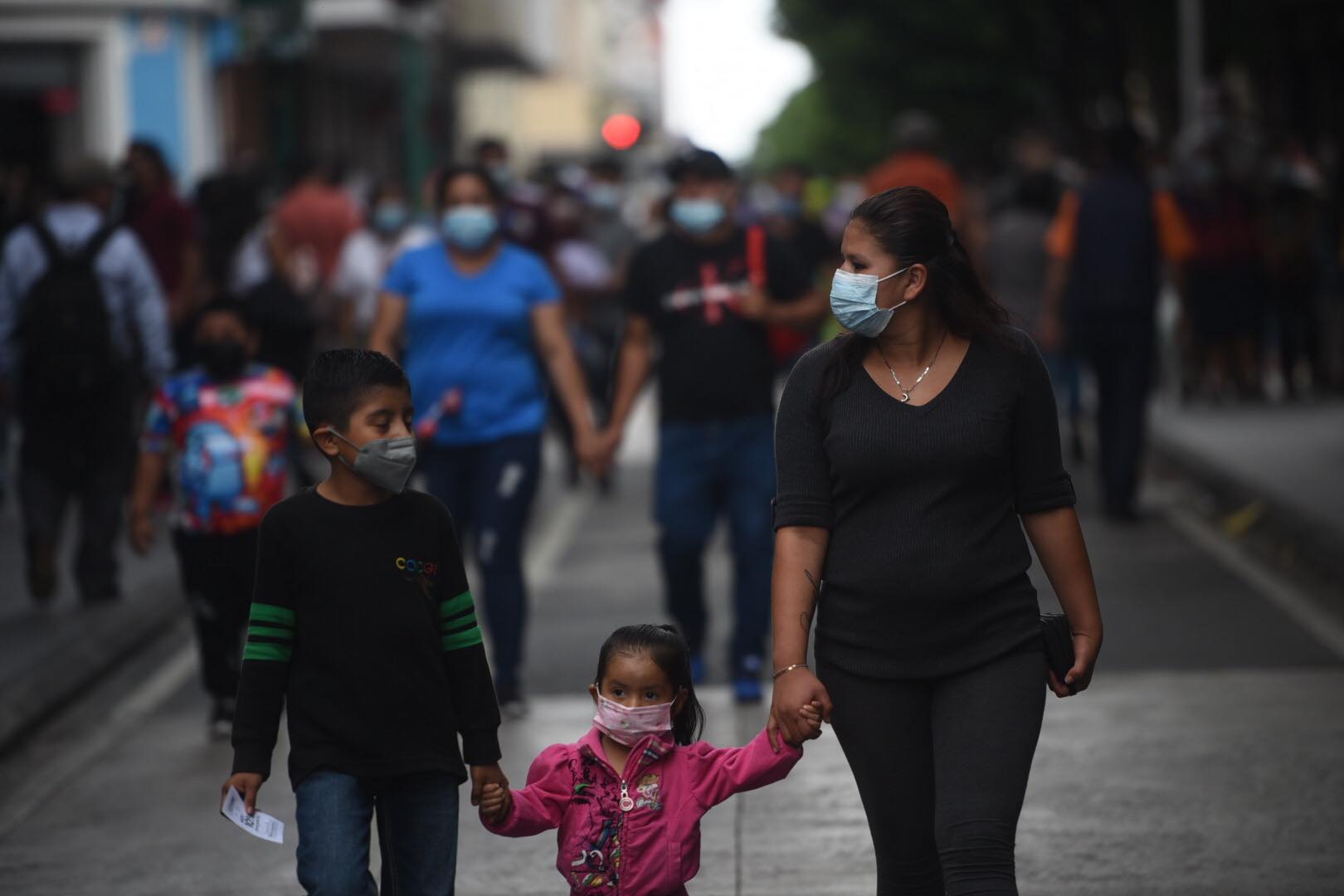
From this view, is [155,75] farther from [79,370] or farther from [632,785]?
[632,785]

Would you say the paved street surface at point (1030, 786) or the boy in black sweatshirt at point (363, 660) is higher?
the boy in black sweatshirt at point (363, 660)

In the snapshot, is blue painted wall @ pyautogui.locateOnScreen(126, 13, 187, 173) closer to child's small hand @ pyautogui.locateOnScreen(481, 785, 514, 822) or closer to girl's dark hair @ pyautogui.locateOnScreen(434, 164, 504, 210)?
girl's dark hair @ pyautogui.locateOnScreen(434, 164, 504, 210)

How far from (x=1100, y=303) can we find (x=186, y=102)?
1743cm

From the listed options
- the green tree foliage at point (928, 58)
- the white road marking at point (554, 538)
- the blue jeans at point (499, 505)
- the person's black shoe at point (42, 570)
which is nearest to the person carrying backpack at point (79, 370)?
the person's black shoe at point (42, 570)

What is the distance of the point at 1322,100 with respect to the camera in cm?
2912

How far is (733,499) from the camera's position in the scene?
8.18 m

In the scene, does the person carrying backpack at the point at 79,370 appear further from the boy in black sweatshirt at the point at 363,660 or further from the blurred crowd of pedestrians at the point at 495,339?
the boy in black sweatshirt at the point at 363,660

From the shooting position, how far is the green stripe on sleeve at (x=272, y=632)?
14.4 ft

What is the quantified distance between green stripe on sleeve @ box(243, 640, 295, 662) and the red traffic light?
25573 mm

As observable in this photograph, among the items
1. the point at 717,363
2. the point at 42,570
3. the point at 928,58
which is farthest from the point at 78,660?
the point at 928,58

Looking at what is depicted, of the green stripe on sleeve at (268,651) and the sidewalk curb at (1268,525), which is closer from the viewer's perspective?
the green stripe on sleeve at (268,651)

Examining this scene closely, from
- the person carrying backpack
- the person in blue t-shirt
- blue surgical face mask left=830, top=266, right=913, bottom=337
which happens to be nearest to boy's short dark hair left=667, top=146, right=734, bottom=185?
the person in blue t-shirt

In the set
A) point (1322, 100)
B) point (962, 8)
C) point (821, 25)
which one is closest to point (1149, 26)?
point (1322, 100)

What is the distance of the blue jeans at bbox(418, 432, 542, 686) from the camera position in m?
7.92
